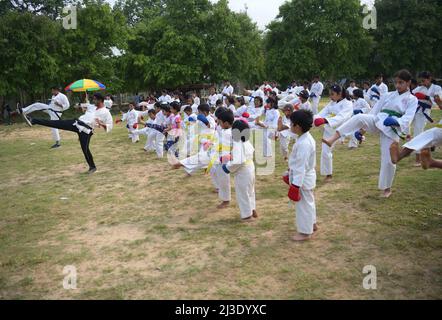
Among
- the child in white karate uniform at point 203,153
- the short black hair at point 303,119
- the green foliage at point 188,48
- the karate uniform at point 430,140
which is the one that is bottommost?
the child in white karate uniform at point 203,153

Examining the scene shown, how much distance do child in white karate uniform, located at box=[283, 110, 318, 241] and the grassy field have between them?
0.68ft

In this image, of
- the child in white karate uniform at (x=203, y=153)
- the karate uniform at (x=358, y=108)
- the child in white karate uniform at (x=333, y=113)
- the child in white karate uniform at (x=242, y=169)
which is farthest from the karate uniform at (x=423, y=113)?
the child in white karate uniform at (x=242, y=169)

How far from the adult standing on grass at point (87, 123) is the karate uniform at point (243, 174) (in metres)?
4.58

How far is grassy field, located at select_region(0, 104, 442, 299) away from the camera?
353 cm

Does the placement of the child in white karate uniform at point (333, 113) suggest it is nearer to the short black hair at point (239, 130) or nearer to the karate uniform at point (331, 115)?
the karate uniform at point (331, 115)

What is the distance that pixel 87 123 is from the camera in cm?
855

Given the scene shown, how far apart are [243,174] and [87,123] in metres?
4.82

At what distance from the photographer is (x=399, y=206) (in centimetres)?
535

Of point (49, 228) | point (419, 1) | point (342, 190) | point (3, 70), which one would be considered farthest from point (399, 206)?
point (419, 1)

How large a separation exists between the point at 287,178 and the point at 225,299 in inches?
71.0

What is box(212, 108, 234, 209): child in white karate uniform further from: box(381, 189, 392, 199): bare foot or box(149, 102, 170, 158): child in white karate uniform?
box(149, 102, 170, 158): child in white karate uniform

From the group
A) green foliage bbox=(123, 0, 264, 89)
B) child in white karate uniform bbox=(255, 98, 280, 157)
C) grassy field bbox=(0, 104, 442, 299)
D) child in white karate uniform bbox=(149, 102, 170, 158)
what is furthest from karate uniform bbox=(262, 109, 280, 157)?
green foliage bbox=(123, 0, 264, 89)

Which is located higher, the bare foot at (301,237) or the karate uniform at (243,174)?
the karate uniform at (243,174)

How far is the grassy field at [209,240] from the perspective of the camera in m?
3.53
